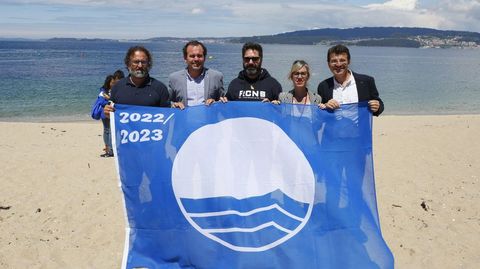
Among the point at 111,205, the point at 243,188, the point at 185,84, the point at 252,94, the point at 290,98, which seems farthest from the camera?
the point at 111,205

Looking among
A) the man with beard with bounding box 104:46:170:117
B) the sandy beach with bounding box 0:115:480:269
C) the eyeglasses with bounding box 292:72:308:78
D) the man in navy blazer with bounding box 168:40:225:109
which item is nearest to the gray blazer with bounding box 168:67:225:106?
the man in navy blazer with bounding box 168:40:225:109

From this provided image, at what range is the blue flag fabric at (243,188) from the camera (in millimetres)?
4594

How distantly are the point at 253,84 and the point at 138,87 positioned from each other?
4.10 ft

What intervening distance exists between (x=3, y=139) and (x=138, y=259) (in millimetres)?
11604

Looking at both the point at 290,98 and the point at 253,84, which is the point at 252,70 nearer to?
the point at 253,84

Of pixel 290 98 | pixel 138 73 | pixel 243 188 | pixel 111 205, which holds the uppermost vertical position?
pixel 138 73

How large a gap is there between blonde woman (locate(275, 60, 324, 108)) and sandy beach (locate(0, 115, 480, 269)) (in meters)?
2.46

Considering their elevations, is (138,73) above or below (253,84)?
above

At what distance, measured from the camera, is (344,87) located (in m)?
4.93

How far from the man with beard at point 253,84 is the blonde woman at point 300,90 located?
19 cm

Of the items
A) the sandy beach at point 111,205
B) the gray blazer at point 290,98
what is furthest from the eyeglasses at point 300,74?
the sandy beach at point 111,205

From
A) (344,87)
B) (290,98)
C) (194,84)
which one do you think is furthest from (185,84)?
(344,87)

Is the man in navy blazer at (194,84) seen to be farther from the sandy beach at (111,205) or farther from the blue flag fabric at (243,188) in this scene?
the sandy beach at (111,205)

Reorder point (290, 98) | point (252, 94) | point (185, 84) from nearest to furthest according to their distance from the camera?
1. point (290, 98)
2. point (252, 94)
3. point (185, 84)
